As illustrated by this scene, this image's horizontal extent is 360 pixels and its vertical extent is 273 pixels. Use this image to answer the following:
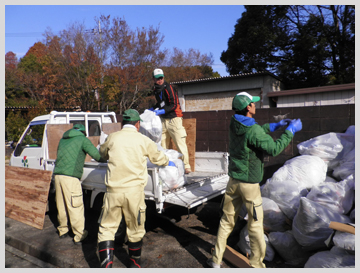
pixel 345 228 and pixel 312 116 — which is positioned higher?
pixel 312 116

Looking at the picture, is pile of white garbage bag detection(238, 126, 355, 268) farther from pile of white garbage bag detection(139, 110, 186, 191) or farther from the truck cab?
the truck cab

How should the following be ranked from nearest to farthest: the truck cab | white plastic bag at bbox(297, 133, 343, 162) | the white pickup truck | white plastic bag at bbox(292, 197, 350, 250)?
white plastic bag at bbox(292, 197, 350, 250) → the white pickup truck → white plastic bag at bbox(297, 133, 343, 162) → the truck cab

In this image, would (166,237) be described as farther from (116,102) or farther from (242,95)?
(116,102)

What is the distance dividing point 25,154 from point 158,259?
12.2 ft

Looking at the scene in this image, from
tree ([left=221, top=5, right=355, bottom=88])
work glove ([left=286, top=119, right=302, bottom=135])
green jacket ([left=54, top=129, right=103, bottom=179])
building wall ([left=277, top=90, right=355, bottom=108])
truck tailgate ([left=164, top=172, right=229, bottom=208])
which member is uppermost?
tree ([left=221, top=5, right=355, bottom=88])

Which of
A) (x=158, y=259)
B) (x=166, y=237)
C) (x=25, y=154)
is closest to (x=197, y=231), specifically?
(x=166, y=237)

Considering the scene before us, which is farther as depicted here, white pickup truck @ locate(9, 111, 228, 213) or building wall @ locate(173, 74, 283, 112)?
building wall @ locate(173, 74, 283, 112)

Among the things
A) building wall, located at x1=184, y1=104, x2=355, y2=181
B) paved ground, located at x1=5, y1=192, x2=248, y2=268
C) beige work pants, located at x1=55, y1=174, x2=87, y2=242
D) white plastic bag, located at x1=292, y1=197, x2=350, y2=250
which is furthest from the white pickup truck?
building wall, located at x1=184, y1=104, x2=355, y2=181

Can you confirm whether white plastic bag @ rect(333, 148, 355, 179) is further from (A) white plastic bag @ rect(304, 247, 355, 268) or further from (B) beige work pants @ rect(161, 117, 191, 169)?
(B) beige work pants @ rect(161, 117, 191, 169)

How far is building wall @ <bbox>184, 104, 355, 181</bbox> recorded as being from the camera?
4.81 metres

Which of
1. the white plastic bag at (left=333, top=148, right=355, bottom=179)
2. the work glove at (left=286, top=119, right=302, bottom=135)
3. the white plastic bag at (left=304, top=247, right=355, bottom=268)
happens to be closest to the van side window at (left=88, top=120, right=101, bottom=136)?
the work glove at (left=286, top=119, right=302, bottom=135)

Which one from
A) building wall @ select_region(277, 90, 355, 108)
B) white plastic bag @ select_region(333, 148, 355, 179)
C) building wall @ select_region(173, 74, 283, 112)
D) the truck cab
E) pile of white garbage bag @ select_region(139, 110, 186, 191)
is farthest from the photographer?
building wall @ select_region(173, 74, 283, 112)

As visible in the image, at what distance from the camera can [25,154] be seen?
560 centimetres

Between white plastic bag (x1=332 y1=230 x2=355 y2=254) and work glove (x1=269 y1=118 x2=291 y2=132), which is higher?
work glove (x1=269 y1=118 x2=291 y2=132)
